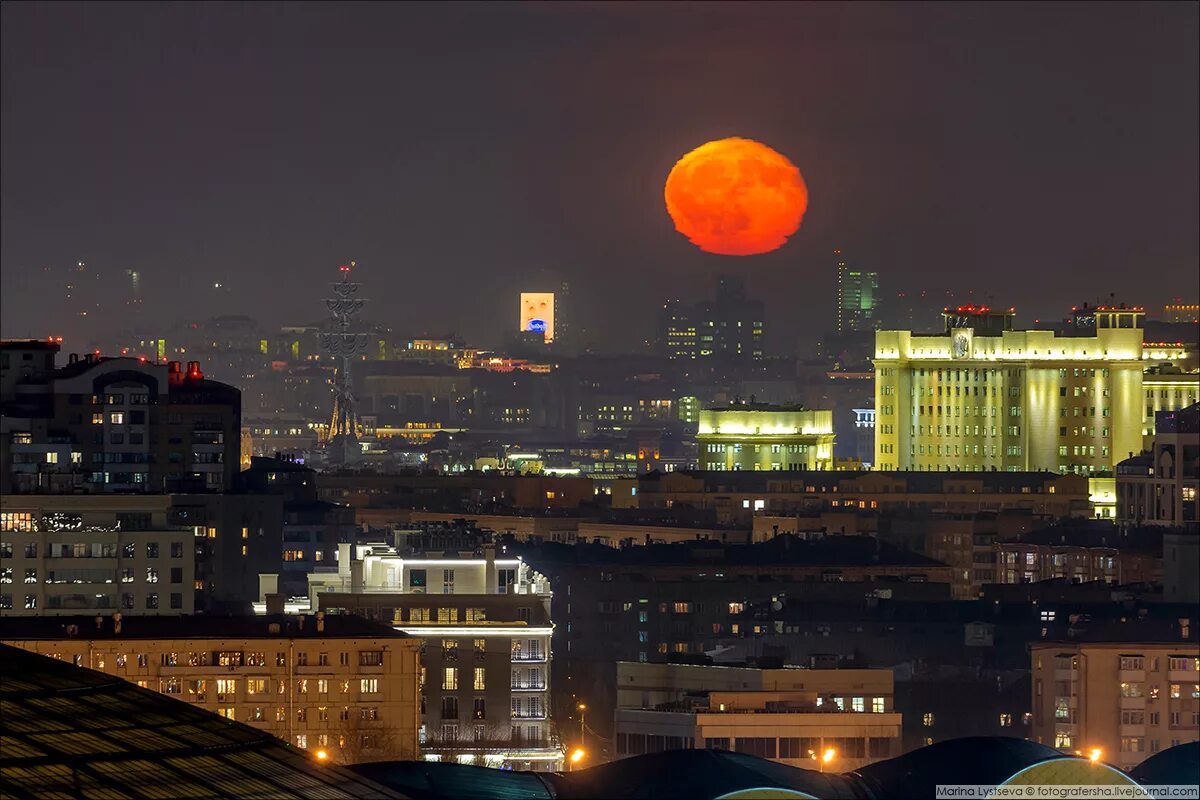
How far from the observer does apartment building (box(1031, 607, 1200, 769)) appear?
297 feet

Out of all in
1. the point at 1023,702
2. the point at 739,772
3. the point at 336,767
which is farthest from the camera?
the point at 1023,702

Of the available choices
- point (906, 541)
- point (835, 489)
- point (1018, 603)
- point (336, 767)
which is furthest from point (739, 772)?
point (835, 489)

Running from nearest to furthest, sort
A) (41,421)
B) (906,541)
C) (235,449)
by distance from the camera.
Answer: (41,421) < (235,449) < (906,541)

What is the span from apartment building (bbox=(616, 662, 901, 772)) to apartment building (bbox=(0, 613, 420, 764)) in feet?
17.4

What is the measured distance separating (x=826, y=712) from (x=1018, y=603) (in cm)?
2860

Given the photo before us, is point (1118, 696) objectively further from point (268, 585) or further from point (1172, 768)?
point (1172, 768)

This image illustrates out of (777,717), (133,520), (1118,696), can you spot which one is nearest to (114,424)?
(133,520)

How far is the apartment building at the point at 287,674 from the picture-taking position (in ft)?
266

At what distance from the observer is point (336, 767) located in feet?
168

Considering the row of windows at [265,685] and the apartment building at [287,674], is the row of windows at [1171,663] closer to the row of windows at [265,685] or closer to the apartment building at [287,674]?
the apartment building at [287,674]

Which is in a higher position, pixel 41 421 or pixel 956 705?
pixel 41 421

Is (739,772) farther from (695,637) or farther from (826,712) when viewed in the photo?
(695,637)

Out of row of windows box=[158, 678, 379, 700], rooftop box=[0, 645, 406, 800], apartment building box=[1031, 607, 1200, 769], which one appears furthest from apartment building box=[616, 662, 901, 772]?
rooftop box=[0, 645, 406, 800]

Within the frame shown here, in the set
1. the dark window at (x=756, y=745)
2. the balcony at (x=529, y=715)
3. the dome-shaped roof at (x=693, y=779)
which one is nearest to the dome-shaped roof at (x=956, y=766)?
the dome-shaped roof at (x=693, y=779)
